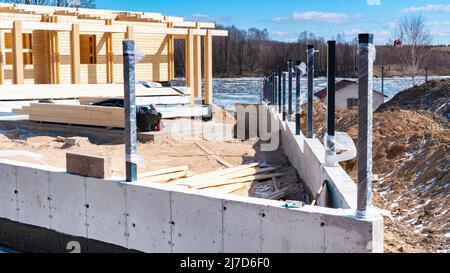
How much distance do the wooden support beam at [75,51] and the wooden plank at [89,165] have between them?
14317 mm

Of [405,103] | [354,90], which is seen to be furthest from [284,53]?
[405,103]

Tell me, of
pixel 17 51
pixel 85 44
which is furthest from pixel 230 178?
pixel 85 44

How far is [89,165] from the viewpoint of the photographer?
7.09 m

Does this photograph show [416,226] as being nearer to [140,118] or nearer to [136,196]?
[136,196]

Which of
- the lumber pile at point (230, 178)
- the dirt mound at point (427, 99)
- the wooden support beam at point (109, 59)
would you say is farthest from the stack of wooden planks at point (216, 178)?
the wooden support beam at point (109, 59)

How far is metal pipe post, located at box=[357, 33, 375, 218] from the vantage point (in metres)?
5.03

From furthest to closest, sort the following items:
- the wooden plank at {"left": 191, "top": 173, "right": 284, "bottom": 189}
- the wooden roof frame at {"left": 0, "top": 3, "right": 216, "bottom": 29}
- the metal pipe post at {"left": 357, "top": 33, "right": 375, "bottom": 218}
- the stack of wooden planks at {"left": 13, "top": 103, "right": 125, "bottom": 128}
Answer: the wooden roof frame at {"left": 0, "top": 3, "right": 216, "bottom": 29} < the stack of wooden planks at {"left": 13, "top": 103, "right": 125, "bottom": 128} < the wooden plank at {"left": 191, "top": 173, "right": 284, "bottom": 189} < the metal pipe post at {"left": 357, "top": 33, "right": 375, "bottom": 218}

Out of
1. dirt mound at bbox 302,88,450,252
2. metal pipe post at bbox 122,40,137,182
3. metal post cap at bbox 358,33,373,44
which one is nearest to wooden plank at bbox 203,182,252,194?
metal pipe post at bbox 122,40,137,182

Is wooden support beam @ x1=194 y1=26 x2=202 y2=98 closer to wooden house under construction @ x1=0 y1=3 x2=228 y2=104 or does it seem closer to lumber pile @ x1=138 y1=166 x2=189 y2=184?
wooden house under construction @ x1=0 y1=3 x2=228 y2=104

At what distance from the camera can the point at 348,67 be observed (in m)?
66.8

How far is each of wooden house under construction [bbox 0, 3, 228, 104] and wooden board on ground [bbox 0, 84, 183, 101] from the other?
661 millimetres

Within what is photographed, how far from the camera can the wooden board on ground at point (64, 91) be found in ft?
62.3

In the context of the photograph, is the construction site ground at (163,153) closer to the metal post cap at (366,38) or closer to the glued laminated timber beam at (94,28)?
the metal post cap at (366,38)
